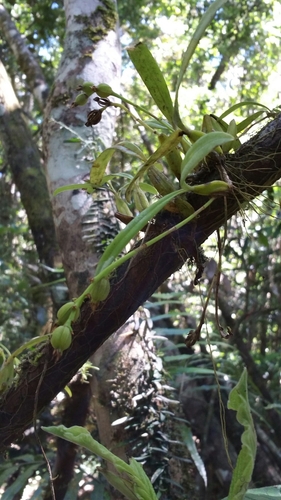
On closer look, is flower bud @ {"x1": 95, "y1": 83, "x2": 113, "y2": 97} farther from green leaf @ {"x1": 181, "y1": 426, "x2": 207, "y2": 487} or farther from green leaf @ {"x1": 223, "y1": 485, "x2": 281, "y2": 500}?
green leaf @ {"x1": 181, "y1": 426, "x2": 207, "y2": 487}

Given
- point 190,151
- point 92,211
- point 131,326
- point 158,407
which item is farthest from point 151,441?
point 190,151

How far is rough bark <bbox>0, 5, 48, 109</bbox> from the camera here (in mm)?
1927

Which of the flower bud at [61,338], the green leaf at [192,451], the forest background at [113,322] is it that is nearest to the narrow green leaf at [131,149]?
the forest background at [113,322]

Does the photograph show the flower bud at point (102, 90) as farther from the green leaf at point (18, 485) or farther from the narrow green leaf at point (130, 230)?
the green leaf at point (18, 485)

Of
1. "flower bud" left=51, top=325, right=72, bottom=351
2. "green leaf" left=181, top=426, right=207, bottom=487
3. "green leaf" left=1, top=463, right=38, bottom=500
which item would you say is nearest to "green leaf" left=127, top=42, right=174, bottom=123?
"flower bud" left=51, top=325, right=72, bottom=351

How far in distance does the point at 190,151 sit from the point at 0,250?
2.06m

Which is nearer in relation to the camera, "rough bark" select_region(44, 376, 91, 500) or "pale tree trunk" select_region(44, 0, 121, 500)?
"pale tree trunk" select_region(44, 0, 121, 500)

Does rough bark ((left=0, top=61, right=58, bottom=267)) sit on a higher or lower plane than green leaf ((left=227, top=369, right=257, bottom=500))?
higher

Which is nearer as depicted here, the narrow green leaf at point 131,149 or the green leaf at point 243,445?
the green leaf at point 243,445

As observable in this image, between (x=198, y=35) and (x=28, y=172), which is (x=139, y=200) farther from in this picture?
(x=28, y=172)

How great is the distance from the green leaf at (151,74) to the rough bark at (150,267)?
0.31 feet

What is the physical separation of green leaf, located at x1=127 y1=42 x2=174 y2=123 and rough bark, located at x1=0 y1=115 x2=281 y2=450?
0.09 m

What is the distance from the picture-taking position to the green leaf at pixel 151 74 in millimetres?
519

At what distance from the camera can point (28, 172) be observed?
1771 millimetres
